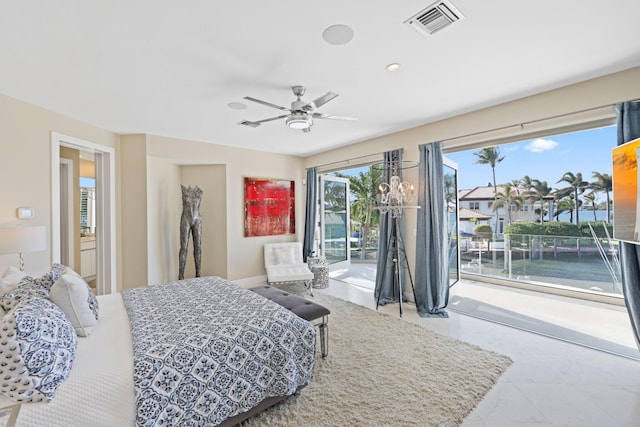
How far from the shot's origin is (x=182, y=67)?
2.26 m

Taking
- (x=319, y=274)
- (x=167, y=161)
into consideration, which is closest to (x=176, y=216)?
(x=167, y=161)

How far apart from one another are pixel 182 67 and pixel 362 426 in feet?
9.57

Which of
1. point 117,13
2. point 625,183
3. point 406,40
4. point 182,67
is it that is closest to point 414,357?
point 625,183

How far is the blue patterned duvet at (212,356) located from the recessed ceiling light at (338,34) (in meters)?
1.97

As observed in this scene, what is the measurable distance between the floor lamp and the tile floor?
12.5 ft

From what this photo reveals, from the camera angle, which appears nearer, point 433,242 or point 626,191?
point 626,191

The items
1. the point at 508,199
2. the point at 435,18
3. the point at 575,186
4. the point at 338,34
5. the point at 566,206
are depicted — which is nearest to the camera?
the point at 435,18

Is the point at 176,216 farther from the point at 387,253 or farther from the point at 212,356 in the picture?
the point at 212,356

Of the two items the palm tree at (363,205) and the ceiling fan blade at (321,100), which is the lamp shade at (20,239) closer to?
the ceiling fan blade at (321,100)

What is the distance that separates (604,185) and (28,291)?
5924 mm

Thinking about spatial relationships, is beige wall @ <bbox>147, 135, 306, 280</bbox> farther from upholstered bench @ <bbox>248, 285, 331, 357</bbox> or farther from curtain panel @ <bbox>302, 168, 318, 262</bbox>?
upholstered bench @ <bbox>248, 285, 331, 357</bbox>

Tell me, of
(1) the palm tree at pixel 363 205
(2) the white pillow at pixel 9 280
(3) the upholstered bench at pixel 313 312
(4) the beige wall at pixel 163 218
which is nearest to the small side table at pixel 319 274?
(1) the palm tree at pixel 363 205

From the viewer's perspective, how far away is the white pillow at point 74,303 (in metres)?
1.73

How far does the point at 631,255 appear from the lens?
2369 millimetres
